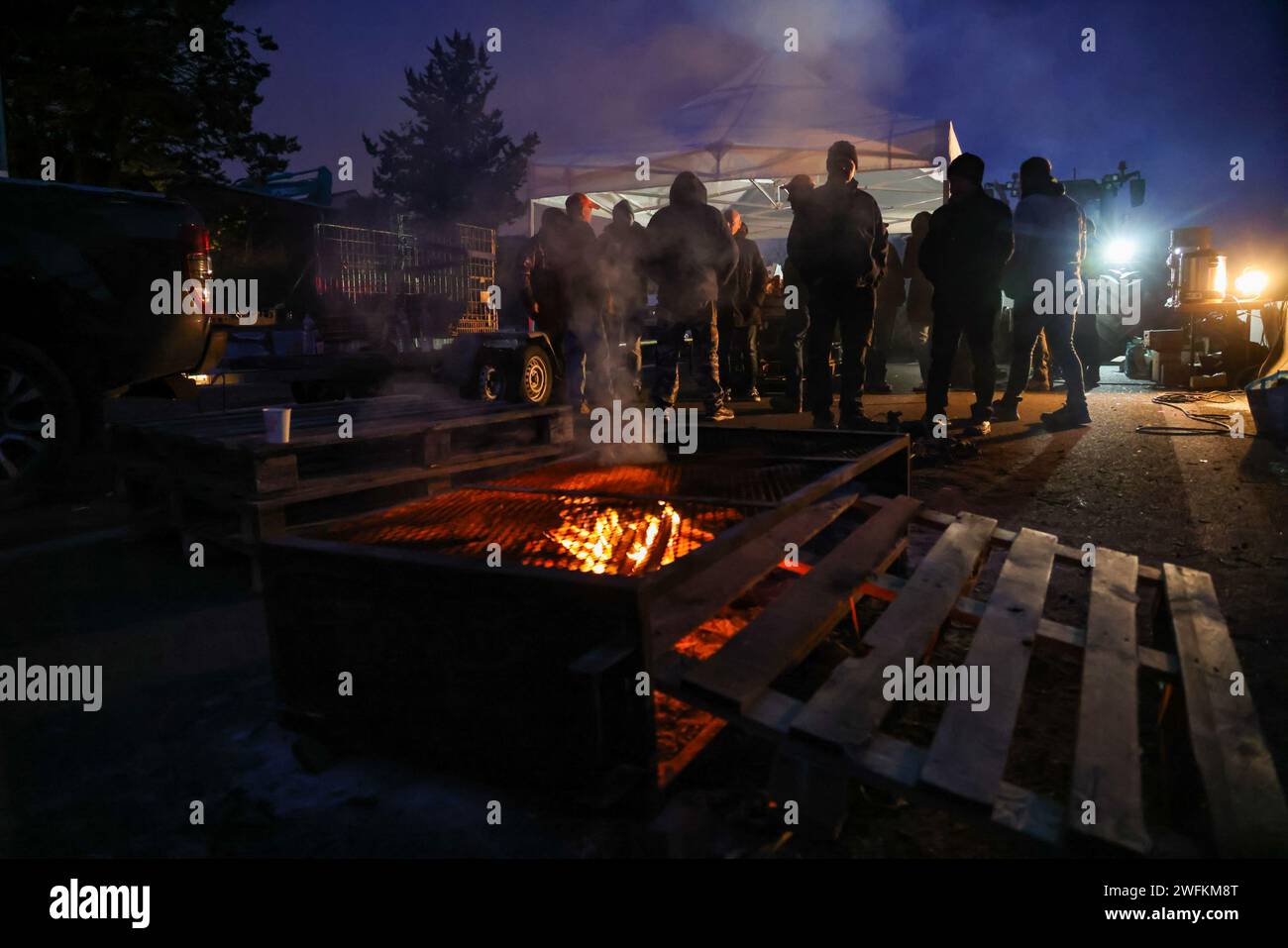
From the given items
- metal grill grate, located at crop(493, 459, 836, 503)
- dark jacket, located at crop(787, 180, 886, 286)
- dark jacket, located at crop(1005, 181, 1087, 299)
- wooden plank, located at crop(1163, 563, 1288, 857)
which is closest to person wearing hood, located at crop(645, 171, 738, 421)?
dark jacket, located at crop(787, 180, 886, 286)

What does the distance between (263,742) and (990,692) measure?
6.26ft

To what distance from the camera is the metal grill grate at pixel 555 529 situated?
2.40 meters

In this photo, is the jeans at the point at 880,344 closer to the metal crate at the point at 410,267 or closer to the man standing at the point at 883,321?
the man standing at the point at 883,321

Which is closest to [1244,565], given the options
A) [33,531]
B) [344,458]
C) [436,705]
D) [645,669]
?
[645,669]

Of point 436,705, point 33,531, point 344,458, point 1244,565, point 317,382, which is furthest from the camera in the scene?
point 317,382

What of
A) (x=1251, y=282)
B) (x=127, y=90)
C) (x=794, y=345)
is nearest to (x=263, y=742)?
(x=794, y=345)

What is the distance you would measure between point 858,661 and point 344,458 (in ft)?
8.82

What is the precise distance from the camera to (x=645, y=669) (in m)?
1.70

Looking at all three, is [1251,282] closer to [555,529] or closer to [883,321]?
[883,321]

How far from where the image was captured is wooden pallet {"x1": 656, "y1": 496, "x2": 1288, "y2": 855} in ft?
5.03

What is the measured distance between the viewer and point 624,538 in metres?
2.63

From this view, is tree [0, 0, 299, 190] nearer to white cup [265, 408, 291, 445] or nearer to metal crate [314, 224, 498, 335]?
metal crate [314, 224, 498, 335]

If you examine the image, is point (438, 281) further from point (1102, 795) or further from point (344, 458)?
point (1102, 795)
